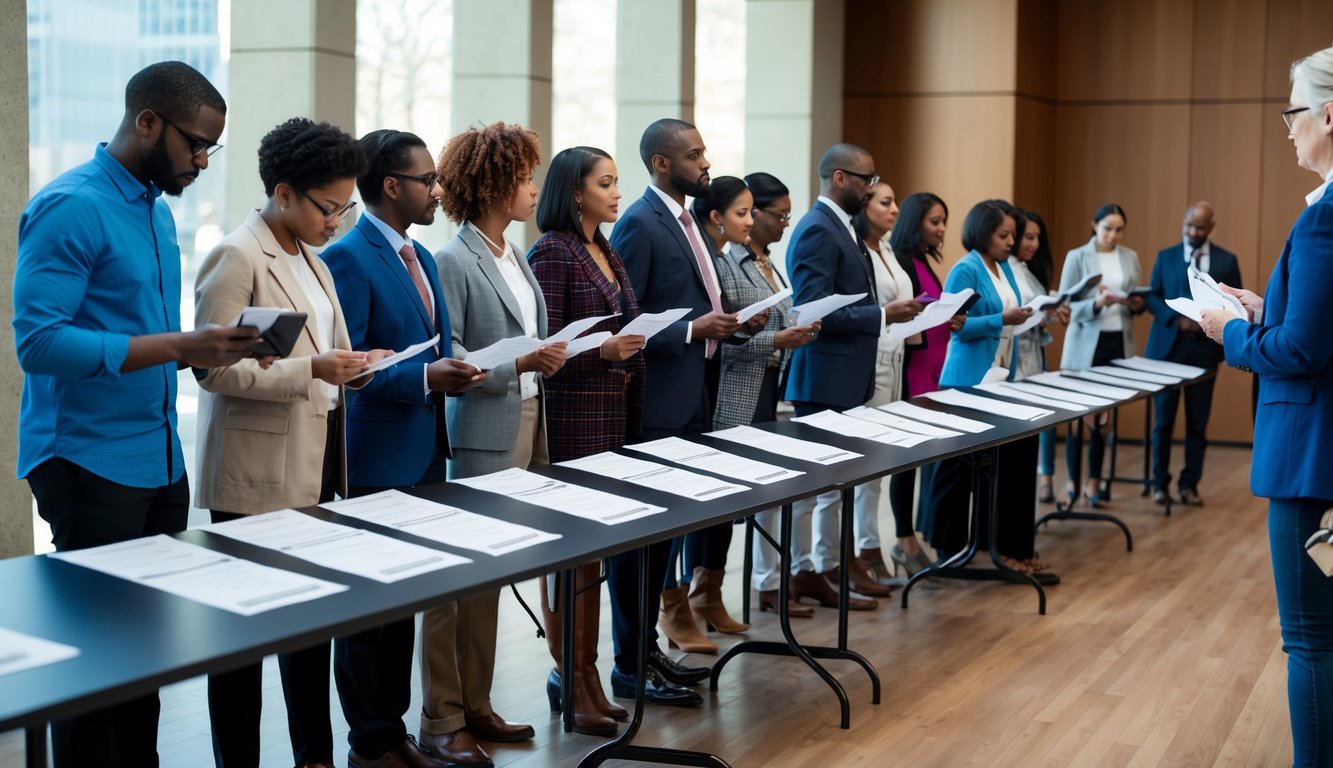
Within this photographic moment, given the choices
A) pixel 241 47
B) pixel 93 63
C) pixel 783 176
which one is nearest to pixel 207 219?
pixel 93 63

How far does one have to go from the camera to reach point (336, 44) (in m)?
5.41

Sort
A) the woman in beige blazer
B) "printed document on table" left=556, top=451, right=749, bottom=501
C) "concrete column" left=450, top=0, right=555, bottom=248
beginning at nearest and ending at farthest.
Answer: the woman in beige blazer < "printed document on table" left=556, top=451, right=749, bottom=501 < "concrete column" left=450, top=0, right=555, bottom=248

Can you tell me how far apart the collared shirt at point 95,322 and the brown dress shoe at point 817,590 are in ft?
9.67

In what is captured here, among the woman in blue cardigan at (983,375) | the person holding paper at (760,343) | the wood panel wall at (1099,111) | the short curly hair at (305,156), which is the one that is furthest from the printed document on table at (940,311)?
the wood panel wall at (1099,111)

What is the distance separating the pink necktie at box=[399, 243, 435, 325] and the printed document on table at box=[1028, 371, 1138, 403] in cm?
320

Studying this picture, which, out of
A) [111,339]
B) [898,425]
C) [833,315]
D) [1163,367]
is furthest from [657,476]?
[1163,367]

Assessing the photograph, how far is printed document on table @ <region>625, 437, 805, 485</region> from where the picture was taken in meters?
3.30

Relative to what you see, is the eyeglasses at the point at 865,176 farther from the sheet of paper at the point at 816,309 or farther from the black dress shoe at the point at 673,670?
the black dress shoe at the point at 673,670

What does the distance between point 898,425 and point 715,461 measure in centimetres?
108

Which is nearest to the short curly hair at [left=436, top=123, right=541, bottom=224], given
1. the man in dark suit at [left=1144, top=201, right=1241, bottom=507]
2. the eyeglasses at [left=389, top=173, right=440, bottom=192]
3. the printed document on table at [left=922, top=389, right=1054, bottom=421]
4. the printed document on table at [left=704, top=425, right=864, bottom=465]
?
the eyeglasses at [left=389, top=173, right=440, bottom=192]

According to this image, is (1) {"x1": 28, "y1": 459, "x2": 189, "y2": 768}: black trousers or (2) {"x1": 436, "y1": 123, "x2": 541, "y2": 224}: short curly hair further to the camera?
(2) {"x1": 436, "y1": 123, "x2": 541, "y2": 224}: short curly hair

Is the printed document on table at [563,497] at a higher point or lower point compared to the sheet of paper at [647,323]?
lower

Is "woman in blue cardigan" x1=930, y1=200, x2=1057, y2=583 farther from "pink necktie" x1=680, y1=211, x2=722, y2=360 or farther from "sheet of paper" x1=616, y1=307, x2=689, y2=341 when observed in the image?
"sheet of paper" x1=616, y1=307, x2=689, y2=341

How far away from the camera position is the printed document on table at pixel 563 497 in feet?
9.09
